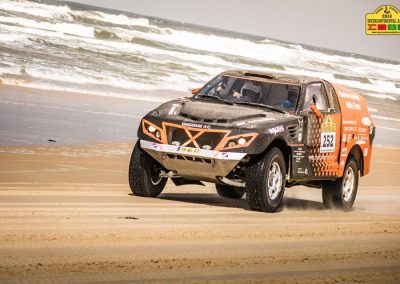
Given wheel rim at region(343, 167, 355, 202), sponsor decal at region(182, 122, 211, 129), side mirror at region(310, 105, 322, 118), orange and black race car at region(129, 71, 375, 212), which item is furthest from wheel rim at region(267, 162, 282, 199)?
wheel rim at region(343, 167, 355, 202)

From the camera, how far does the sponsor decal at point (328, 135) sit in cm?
1213

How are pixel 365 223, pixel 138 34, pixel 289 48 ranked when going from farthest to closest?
pixel 289 48 → pixel 138 34 → pixel 365 223

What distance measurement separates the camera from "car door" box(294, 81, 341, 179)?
38.6 ft

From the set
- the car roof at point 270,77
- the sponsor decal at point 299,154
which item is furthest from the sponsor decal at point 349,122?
the sponsor decal at point 299,154

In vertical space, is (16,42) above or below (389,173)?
above

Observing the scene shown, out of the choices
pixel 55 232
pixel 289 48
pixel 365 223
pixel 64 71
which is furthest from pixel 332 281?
pixel 289 48

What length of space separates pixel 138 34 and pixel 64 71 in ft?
91.3

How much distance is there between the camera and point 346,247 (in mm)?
7797

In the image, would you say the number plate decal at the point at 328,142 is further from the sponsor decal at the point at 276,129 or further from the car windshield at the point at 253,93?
the sponsor decal at the point at 276,129

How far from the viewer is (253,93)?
466 inches

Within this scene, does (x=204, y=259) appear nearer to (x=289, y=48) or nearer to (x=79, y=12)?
(x=79, y=12)

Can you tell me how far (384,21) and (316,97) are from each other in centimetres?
3047

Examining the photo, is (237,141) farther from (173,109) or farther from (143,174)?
(143,174)

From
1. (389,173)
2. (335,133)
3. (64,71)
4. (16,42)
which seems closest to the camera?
(335,133)
